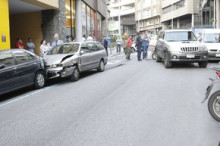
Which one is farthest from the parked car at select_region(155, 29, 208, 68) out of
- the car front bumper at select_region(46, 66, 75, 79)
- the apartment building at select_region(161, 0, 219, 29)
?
the apartment building at select_region(161, 0, 219, 29)

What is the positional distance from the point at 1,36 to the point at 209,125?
11.5 meters

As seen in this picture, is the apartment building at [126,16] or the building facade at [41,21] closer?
the building facade at [41,21]

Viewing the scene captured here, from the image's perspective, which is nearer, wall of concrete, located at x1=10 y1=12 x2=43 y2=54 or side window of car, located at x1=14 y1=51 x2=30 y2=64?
side window of car, located at x1=14 y1=51 x2=30 y2=64

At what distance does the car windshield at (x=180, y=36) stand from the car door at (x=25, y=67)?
290 inches

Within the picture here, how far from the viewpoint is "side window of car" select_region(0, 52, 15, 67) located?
980cm

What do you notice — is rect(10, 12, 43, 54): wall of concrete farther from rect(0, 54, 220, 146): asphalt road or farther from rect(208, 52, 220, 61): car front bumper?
rect(0, 54, 220, 146): asphalt road

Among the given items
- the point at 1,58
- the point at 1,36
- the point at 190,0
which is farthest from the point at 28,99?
the point at 190,0

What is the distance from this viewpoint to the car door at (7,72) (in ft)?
30.9

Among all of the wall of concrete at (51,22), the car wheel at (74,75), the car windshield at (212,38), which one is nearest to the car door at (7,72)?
the car wheel at (74,75)

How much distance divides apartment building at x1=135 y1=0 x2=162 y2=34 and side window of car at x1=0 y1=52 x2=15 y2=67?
80196 mm

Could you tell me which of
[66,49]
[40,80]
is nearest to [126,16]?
[66,49]

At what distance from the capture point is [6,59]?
10.0 metres

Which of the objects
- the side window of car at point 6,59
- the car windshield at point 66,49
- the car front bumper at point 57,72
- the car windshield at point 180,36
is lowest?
the car front bumper at point 57,72

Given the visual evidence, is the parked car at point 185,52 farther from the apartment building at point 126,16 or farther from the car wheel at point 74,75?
the apartment building at point 126,16
